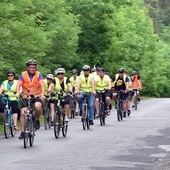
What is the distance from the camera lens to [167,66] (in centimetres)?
9788

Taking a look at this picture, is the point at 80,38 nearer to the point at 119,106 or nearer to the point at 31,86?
the point at 119,106

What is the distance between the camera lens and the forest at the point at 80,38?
28250 millimetres

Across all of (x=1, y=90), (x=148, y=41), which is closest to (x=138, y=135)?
(x=1, y=90)

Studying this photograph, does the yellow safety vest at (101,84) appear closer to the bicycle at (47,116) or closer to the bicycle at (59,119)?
the bicycle at (47,116)

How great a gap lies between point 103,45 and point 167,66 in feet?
139

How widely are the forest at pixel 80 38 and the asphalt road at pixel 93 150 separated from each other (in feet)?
17.5

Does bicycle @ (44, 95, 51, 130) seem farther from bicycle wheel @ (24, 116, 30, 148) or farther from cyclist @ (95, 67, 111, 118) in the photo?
bicycle wheel @ (24, 116, 30, 148)

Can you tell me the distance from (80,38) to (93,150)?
38.3m

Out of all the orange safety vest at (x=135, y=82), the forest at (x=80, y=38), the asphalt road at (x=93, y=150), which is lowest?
the asphalt road at (x=93, y=150)

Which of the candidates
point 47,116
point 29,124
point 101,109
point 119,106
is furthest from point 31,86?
point 119,106

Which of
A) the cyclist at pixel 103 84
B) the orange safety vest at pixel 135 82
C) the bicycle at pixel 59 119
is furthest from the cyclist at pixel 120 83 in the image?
the orange safety vest at pixel 135 82

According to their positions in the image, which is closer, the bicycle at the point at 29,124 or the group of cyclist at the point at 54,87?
the bicycle at the point at 29,124

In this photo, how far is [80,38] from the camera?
179ft

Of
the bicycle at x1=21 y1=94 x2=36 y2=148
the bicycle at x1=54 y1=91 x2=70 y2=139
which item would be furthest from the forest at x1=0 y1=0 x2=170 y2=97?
the bicycle at x1=21 y1=94 x2=36 y2=148
